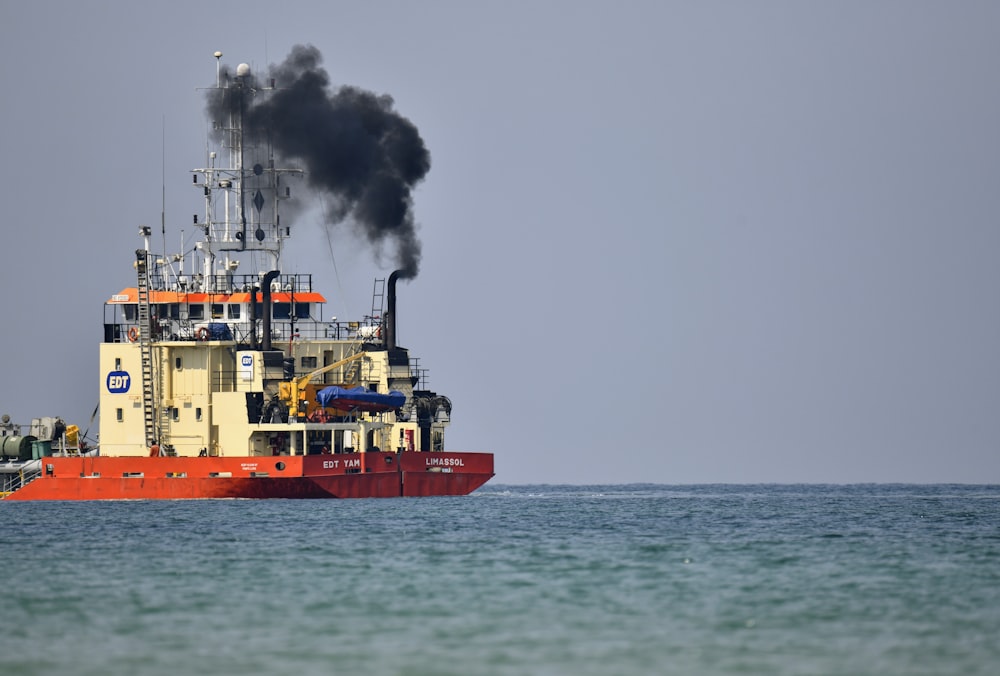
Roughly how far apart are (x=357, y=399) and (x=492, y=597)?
40.1 m

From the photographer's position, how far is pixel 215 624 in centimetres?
3161

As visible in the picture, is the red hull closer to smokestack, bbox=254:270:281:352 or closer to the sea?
smokestack, bbox=254:270:281:352

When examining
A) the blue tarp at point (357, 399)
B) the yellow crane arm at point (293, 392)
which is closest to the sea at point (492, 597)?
the yellow crane arm at point (293, 392)

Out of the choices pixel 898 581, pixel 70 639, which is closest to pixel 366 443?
pixel 898 581

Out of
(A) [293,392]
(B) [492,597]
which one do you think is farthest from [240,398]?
(B) [492,597]

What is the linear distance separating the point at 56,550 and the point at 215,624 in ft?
55.6

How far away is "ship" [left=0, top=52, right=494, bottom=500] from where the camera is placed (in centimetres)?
7031

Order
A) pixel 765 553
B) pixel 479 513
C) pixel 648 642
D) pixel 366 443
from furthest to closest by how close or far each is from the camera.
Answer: pixel 366 443 < pixel 479 513 < pixel 765 553 < pixel 648 642

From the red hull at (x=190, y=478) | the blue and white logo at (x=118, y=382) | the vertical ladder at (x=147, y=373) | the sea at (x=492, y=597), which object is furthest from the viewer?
the blue and white logo at (x=118, y=382)

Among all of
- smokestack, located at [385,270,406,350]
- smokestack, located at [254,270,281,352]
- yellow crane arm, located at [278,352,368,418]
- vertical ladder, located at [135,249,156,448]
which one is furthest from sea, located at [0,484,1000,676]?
smokestack, located at [385,270,406,350]

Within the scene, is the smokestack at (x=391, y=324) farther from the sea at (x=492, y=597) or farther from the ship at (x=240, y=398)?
the sea at (x=492, y=597)

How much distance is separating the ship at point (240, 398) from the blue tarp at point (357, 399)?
86 millimetres

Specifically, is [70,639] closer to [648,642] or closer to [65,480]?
[648,642]

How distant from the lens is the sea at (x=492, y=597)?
2789cm
